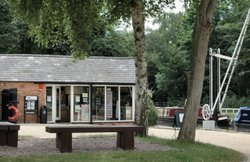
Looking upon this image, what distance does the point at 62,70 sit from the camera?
33.9m

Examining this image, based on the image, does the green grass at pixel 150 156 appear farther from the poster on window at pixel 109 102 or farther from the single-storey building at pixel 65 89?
the poster on window at pixel 109 102

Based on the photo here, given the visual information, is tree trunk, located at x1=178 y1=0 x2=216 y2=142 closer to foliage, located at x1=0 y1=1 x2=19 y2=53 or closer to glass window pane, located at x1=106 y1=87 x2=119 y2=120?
glass window pane, located at x1=106 y1=87 x2=119 y2=120

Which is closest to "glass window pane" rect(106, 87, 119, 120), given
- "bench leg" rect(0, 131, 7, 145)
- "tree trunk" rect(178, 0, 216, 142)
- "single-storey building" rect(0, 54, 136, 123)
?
"single-storey building" rect(0, 54, 136, 123)

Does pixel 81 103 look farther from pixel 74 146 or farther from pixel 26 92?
pixel 74 146

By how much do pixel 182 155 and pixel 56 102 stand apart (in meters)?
20.4

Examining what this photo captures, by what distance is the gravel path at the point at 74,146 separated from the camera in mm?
14031

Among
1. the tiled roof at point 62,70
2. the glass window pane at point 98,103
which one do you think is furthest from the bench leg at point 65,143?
the glass window pane at point 98,103

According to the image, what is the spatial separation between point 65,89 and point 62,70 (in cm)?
125

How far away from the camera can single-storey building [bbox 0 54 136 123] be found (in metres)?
32.1

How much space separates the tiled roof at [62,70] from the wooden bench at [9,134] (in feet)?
55.3

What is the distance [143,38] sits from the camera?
18312 mm

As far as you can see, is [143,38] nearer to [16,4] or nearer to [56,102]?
[16,4]

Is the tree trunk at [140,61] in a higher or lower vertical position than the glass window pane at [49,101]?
higher

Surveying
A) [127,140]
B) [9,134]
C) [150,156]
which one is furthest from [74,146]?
[150,156]
